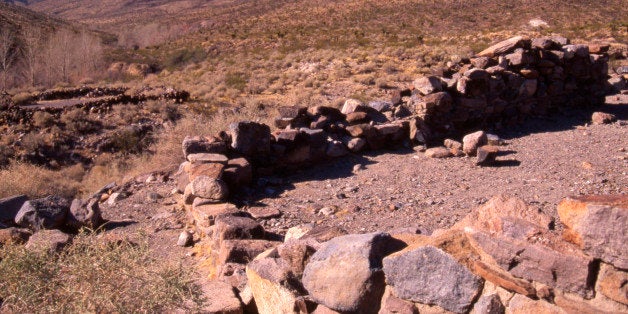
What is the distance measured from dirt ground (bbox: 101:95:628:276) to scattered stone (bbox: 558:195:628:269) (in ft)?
7.61

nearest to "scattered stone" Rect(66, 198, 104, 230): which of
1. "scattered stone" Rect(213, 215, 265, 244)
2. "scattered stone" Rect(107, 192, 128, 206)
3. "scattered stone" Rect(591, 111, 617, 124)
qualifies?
"scattered stone" Rect(107, 192, 128, 206)

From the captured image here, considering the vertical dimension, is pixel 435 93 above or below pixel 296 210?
above

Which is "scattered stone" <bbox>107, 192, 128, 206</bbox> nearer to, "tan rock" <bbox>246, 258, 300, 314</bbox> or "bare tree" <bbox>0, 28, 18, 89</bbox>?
"tan rock" <bbox>246, 258, 300, 314</bbox>

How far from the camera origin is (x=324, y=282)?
10.8ft

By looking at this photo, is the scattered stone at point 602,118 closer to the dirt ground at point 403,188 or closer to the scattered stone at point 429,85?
the dirt ground at point 403,188

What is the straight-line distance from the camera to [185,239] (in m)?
5.55

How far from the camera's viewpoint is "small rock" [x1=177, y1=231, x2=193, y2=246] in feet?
18.2

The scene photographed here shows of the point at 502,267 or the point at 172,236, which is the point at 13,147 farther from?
the point at 502,267

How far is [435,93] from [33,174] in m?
7.76

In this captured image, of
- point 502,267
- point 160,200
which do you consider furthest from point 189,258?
point 502,267

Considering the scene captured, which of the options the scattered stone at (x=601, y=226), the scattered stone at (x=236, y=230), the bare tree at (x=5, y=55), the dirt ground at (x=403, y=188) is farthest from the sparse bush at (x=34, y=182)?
the bare tree at (x=5, y=55)

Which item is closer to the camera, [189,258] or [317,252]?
[317,252]

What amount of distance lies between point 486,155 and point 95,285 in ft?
17.7

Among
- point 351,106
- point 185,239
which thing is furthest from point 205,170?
point 351,106
